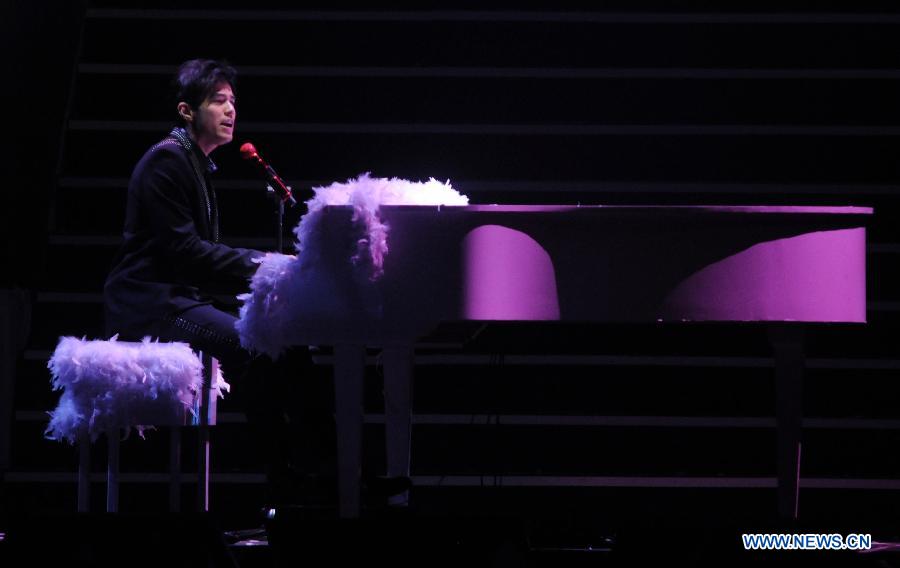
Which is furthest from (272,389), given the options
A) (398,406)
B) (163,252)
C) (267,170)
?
(267,170)

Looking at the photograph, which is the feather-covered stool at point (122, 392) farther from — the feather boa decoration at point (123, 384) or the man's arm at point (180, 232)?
the man's arm at point (180, 232)

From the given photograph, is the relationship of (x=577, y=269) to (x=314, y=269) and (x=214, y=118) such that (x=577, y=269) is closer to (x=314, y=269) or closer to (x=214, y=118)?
(x=314, y=269)

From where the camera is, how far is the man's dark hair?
3.60 metres

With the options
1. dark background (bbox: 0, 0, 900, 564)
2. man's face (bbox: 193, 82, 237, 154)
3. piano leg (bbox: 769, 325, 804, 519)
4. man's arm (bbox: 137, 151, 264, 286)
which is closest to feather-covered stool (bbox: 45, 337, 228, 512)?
man's arm (bbox: 137, 151, 264, 286)

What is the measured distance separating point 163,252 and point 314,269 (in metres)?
0.73

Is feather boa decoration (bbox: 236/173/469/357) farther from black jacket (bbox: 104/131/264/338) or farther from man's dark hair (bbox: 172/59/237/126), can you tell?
man's dark hair (bbox: 172/59/237/126)

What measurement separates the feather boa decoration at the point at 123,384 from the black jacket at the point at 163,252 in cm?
24

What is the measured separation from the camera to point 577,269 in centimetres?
291

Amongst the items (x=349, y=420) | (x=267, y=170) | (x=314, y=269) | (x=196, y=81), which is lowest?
(x=349, y=420)

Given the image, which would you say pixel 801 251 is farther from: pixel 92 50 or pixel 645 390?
pixel 92 50

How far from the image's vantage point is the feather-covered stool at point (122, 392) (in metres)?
3.12

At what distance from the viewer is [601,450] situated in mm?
4508

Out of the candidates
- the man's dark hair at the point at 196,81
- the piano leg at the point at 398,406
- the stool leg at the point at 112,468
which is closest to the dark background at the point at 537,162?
the man's dark hair at the point at 196,81

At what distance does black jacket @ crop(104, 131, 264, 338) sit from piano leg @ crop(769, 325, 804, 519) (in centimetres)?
153
